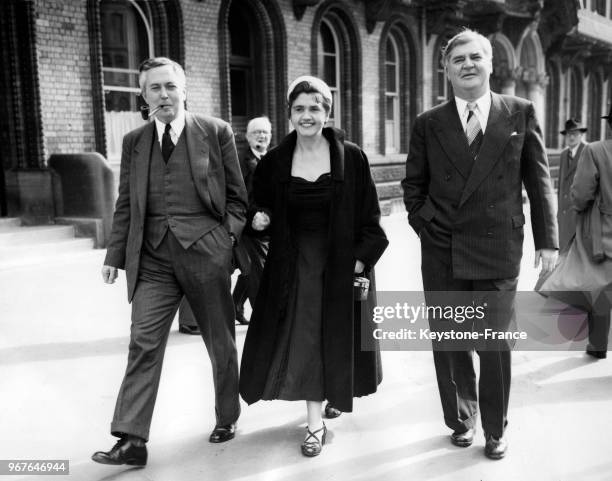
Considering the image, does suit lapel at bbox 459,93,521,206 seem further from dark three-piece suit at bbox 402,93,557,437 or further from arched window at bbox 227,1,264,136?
arched window at bbox 227,1,264,136

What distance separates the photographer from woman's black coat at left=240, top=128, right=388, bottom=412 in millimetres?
3609

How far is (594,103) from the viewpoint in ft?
95.3

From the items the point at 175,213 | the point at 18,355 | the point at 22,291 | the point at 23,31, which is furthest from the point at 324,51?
the point at 175,213

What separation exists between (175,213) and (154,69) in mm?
747

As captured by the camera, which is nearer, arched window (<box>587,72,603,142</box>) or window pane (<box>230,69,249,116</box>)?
window pane (<box>230,69,249,116</box>)

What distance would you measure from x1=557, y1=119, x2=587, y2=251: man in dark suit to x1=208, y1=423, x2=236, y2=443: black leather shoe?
468cm

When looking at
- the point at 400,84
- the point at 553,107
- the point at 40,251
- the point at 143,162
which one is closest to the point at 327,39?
the point at 400,84

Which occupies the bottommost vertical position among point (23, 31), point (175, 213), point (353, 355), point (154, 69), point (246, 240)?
point (353, 355)

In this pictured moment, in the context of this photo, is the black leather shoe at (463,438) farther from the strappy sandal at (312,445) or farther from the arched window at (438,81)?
the arched window at (438,81)

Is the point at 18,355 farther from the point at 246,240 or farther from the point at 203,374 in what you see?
the point at 246,240

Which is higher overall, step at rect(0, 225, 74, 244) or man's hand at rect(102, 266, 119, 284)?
man's hand at rect(102, 266, 119, 284)

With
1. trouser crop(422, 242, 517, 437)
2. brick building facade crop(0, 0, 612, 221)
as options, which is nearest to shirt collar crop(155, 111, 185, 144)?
trouser crop(422, 242, 517, 437)

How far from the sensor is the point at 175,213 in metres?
3.60

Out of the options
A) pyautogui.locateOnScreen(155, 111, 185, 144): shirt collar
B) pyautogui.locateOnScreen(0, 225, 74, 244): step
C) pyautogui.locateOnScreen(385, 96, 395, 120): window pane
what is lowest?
pyautogui.locateOnScreen(0, 225, 74, 244): step
